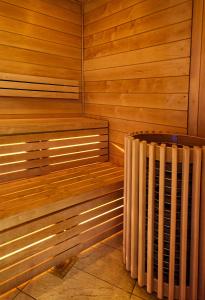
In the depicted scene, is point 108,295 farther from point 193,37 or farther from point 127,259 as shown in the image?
point 193,37

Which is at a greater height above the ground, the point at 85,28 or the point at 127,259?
the point at 85,28

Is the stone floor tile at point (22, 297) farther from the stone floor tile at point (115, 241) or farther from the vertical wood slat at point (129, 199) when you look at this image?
the stone floor tile at point (115, 241)

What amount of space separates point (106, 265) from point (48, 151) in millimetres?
1108

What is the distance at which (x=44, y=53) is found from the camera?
287 centimetres

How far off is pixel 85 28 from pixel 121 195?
2.08 m

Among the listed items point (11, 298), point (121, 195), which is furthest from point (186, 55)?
point (11, 298)

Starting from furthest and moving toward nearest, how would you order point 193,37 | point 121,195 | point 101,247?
point 121,195
point 101,247
point 193,37

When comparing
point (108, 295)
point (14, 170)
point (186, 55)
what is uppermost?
point (186, 55)

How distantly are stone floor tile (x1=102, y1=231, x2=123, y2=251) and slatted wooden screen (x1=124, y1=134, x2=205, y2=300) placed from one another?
44cm

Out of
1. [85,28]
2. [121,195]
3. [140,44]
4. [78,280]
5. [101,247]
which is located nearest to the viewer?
[78,280]

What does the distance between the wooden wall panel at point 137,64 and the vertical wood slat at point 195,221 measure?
0.84 metres

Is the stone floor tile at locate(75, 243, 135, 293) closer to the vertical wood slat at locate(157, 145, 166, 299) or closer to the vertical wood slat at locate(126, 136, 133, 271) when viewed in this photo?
the vertical wood slat at locate(126, 136, 133, 271)

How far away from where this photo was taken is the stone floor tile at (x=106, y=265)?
1.73 m

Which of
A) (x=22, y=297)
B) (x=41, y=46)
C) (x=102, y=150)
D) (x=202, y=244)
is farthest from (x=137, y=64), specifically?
(x=22, y=297)
